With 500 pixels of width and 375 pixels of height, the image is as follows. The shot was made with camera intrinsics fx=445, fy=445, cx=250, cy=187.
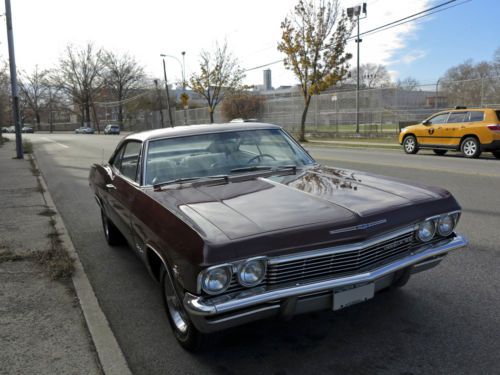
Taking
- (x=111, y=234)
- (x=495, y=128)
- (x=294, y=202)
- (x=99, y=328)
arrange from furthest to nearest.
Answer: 1. (x=495, y=128)
2. (x=111, y=234)
3. (x=99, y=328)
4. (x=294, y=202)

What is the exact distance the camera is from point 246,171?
4.08 metres

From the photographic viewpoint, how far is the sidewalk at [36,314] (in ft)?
10.3

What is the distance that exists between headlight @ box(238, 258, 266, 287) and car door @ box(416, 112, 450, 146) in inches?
613

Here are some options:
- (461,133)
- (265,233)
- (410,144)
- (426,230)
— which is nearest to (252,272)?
(265,233)

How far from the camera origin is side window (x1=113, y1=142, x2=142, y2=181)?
436 centimetres

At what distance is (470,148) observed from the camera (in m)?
15.4

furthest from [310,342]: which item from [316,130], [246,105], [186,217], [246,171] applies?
[246,105]

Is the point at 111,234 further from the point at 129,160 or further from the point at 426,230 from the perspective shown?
the point at 426,230

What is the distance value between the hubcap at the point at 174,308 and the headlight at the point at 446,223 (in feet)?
6.47

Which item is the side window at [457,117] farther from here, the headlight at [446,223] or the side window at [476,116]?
the headlight at [446,223]

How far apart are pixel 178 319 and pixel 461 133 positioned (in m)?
15.0

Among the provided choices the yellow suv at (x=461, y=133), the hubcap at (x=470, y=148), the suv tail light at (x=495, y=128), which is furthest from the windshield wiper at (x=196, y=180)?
the hubcap at (x=470, y=148)

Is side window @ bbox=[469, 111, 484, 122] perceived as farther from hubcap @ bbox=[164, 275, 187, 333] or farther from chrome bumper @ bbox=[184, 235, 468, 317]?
hubcap @ bbox=[164, 275, 187, 333]

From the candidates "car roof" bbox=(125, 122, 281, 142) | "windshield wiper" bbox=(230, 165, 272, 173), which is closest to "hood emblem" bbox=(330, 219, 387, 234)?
"windshield wiper" bbox=(230, 165, 272, 173)
